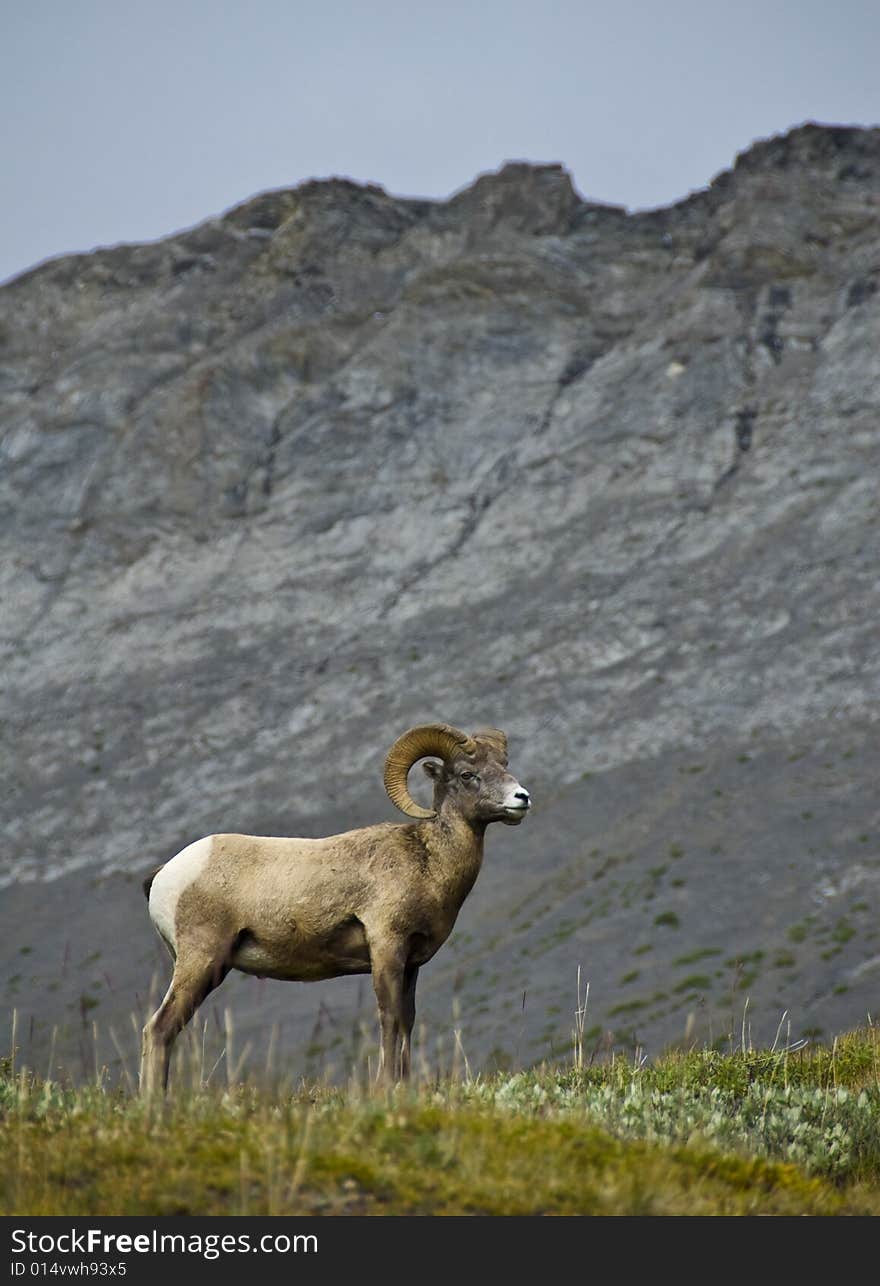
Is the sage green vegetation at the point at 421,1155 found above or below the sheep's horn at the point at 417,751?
below

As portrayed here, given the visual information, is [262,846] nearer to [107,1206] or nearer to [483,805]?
[483,805]

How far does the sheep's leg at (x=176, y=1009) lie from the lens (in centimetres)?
1057

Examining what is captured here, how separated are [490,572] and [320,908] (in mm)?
72827

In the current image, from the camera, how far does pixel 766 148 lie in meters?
111

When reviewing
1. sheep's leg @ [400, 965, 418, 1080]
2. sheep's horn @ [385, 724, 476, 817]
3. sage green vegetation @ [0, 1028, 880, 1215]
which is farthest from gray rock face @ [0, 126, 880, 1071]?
sage green vegetation @ [0, 1028, 880, 1215]

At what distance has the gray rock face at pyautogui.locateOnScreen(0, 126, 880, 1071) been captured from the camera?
6194cm

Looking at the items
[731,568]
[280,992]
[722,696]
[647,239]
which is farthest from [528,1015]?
[647,239]

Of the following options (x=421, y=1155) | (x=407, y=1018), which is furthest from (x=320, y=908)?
(x=421, y=1155)

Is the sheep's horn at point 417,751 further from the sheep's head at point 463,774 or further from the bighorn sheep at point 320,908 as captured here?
the bighorn sheep at point 320,908

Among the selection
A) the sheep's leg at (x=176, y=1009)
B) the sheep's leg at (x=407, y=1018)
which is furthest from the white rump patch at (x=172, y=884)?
the sheep's leg at (x=407, y=1018)

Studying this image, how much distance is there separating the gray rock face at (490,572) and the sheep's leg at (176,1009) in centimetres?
3900

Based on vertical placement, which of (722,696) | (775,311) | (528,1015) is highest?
(775,311)
